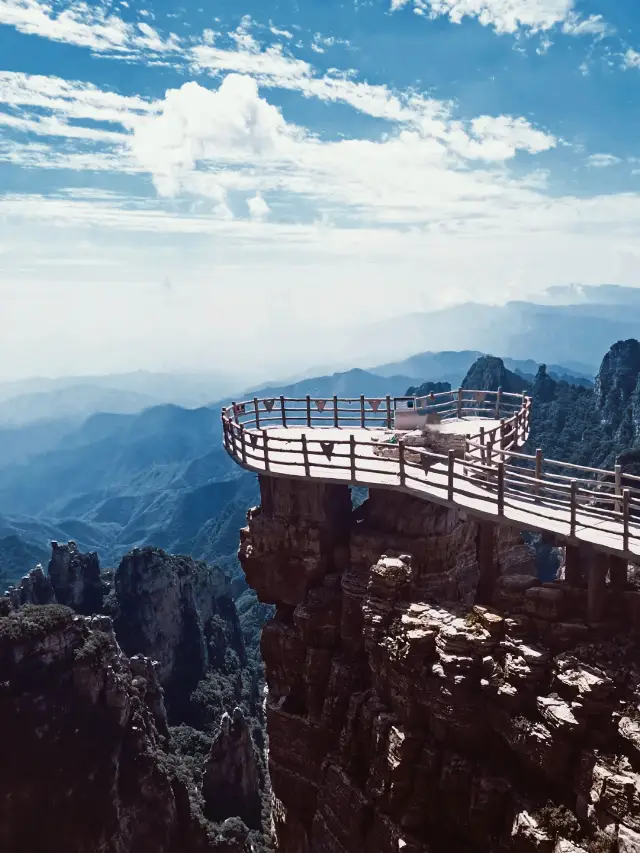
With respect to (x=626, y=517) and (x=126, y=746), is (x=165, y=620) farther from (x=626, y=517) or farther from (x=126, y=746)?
(x=626, y=517)

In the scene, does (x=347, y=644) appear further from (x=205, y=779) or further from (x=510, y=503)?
(x=205, y=779)

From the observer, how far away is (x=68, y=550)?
3676 inches

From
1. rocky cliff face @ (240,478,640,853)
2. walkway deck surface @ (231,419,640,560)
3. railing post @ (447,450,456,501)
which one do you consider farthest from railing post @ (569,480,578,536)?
railing post @ (447,450,456,501)

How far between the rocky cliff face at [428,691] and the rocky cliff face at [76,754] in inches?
1188

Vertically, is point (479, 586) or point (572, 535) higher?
point (572, 535)

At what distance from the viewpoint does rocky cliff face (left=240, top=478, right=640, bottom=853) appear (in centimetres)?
1288

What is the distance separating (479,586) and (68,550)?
87218 millimetres

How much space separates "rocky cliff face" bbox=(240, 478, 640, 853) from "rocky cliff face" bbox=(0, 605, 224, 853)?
99.0ft

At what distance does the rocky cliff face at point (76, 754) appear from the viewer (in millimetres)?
43125

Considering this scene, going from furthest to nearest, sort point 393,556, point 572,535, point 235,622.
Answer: point 235,622
point 393,556
point 572,535

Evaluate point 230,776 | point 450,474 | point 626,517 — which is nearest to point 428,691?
point 450,474

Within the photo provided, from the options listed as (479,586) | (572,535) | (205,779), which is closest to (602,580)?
(572,535)

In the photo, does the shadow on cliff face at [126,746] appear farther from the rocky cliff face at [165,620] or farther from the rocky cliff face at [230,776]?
the rocky cliff face at [165,620]

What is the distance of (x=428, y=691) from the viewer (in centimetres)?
1545
